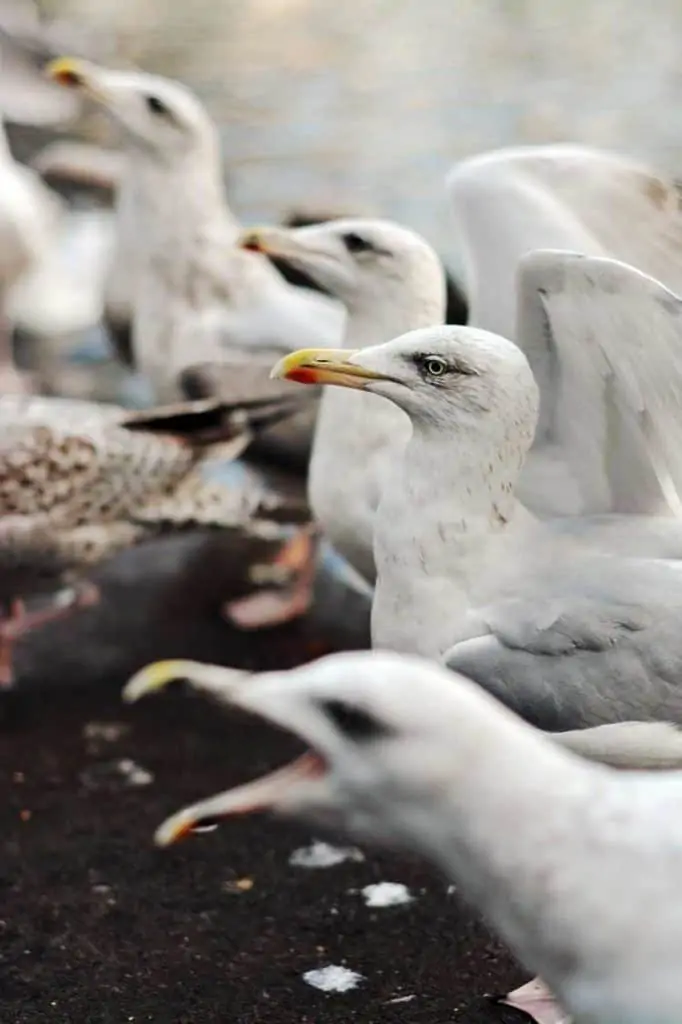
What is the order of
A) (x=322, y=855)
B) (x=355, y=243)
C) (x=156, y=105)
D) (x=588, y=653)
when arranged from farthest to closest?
(x=156, y=105)
(x=355, y=243)
(x=322, y=855)
(x=588, y=653)

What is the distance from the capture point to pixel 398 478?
11.2ft

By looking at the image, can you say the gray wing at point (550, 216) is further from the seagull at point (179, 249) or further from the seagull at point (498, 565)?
the seagull at point (179, 249)

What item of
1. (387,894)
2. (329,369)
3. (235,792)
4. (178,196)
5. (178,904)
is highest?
(329,369)

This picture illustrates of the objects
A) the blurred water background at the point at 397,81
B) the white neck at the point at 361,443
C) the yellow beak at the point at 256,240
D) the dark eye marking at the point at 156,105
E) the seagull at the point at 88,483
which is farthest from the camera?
the blurred water background at the point at 397,81

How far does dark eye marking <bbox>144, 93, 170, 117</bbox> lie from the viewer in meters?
5.63

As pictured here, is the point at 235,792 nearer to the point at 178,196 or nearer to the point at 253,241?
the point at 253,241

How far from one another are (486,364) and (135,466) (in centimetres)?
201

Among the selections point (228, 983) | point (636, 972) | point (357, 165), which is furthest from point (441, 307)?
point (357, 165)

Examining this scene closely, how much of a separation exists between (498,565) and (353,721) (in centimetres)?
116

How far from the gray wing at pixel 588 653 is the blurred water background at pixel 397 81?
583 cm

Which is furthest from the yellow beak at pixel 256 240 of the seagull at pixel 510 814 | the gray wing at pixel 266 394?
the seagull at pixel 510 814

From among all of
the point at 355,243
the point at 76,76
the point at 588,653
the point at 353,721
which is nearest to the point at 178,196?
the point at 76,76

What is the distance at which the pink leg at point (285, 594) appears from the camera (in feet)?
17.2

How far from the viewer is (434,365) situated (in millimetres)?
3232
